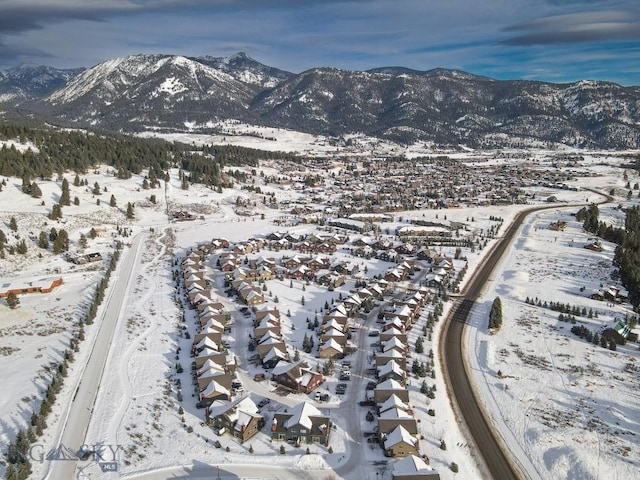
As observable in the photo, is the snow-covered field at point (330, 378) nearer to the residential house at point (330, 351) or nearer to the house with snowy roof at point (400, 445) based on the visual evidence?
the house with snowy roof at point (400, 445)

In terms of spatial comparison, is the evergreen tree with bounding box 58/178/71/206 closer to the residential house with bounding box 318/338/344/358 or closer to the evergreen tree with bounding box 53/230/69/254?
the evergreen tree with bounding box 53/230/69/254

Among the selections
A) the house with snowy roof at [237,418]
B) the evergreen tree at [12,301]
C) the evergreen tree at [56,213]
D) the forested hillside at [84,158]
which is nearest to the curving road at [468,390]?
the house with snowy roof at [237,418]

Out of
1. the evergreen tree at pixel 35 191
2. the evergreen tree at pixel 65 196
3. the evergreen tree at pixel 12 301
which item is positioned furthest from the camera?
the evergreen tree at pixel 65 196

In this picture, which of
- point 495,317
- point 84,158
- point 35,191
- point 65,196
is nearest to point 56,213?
point 65,196

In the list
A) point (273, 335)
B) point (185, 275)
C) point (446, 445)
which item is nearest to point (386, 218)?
point (185, 275)

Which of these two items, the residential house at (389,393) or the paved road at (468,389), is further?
the residential house at (389,393)

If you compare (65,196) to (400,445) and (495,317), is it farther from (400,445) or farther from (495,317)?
(400,445)

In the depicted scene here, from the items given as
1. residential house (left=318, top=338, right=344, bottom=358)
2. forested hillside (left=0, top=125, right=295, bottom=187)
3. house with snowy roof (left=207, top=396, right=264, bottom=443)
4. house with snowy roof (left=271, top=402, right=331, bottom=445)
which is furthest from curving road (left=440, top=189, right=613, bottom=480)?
forested hillside (left=0, top=125, right=295, bottom=187)
